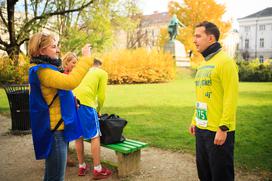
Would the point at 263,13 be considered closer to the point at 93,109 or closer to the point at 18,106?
the point at 18,106

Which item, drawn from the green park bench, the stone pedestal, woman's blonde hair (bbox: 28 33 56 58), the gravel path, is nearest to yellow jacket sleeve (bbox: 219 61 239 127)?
woman's blonde hair (bbox: 28 33 56 58)

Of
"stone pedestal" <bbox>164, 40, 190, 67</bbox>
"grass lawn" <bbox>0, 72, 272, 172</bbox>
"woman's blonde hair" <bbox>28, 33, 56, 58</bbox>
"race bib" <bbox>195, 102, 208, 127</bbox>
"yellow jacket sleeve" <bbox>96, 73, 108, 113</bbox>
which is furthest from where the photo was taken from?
"stone pedestal" <bbox>164, 40, 190, 67</bbox>

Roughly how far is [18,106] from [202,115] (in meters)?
5.81

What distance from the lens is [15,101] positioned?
24.3 feet

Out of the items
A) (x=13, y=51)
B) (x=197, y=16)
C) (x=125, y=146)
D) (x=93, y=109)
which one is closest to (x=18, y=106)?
(x=93, y=109)

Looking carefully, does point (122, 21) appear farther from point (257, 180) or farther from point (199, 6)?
point (257, 180)

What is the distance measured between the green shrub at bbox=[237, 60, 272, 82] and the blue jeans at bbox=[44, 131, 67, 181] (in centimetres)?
2759

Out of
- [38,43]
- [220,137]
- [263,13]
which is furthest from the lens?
[263,13]

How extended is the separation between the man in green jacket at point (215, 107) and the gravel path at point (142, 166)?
1479 mm

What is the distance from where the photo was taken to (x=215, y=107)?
294 cm

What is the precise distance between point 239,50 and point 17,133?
72.9 meters

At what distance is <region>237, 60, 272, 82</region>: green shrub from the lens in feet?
89.0

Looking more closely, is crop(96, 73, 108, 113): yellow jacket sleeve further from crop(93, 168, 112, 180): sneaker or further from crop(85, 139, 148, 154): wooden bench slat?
crop(93, 168, 112, 180): sneaker

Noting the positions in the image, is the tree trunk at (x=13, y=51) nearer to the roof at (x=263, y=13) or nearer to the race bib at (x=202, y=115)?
the race bib at (x=202, y=115)
